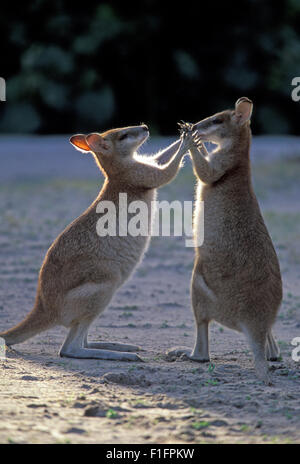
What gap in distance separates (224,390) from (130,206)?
179cm

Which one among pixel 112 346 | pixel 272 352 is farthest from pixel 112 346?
pixel 272 352

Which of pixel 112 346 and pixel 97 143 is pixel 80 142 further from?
pixel 112 346

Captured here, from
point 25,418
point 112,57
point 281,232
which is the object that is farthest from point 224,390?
point 112,57

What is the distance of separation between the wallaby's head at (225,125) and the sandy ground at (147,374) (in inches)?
65.1

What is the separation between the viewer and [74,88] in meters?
24.0

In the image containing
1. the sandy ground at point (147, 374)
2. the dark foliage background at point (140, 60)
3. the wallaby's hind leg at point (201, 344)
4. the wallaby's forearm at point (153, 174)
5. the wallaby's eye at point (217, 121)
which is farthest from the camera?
the dark foliage background at point (140, 60)

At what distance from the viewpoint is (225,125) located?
5879 mm

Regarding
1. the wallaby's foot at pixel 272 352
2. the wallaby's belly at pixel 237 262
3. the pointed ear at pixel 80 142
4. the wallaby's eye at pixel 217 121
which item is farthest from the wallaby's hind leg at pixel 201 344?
the pointed ear at pixel 80 142

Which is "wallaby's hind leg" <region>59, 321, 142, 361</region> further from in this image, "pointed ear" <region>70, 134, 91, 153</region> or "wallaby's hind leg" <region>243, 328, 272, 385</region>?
"pointed ear" <region>70, 134, 91, 153</region>

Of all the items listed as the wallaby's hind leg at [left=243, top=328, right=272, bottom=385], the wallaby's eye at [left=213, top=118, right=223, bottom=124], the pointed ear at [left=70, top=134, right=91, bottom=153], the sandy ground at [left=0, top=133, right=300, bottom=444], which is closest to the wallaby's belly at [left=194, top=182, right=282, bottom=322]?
the wallaby's hind leg at [left=243, top=328, right=272, bottom=385]

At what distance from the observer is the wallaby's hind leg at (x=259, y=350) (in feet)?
16.0

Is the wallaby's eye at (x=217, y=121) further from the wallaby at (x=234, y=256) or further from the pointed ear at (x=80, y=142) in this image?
the pointed ear at (x=80, y=142)

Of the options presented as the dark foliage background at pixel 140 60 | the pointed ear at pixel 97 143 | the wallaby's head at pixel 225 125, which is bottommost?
the pointed ear at pixel 97 143

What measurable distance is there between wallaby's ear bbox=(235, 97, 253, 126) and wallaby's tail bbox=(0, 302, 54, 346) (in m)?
2.04
